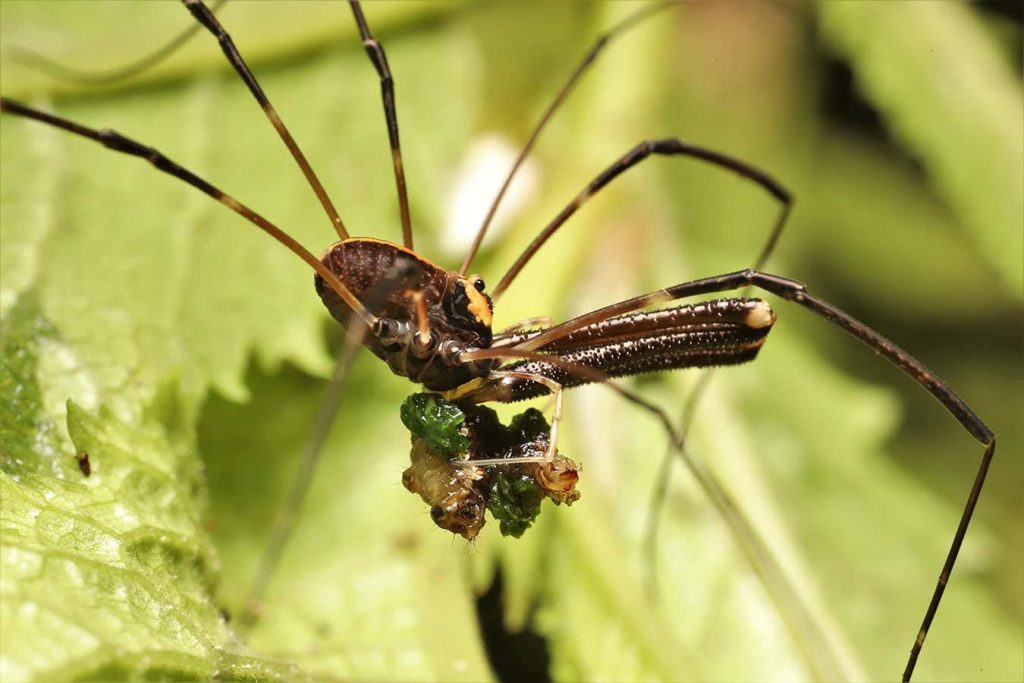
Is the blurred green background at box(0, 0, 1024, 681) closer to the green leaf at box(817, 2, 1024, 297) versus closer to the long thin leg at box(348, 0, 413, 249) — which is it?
the green leaf at box(817, 2, 1024, 297)

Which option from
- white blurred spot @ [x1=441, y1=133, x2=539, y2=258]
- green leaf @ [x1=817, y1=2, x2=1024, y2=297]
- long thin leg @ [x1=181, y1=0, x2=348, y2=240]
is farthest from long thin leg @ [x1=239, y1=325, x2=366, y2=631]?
green leaf @ [x1=817, y1=2, x2=1024, y2=297]

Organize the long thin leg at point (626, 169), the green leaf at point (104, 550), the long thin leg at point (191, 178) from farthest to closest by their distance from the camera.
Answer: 1. the long thin leg at point (626, 169)
2. the long thin leg at point (191, 178)
3. the green leaf at point (104, 550)

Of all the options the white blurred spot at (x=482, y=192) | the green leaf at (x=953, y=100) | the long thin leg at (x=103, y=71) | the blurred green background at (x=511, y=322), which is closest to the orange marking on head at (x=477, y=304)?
the blurred green background at (x=511, y=322)

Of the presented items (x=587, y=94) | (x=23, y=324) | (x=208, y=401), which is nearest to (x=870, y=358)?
(x=587, y=94)

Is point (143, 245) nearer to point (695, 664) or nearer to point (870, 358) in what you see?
point (695, 664)

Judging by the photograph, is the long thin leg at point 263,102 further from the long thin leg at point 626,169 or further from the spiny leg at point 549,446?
the spiny leg at point 549,446

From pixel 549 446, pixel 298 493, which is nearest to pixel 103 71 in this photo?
pixel 298 493
